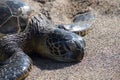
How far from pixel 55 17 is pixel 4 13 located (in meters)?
1.34

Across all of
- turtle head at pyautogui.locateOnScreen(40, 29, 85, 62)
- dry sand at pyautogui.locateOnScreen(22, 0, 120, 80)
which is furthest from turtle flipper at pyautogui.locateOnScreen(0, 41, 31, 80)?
turtle head at pyautogui.locateOnScreen(40, 29, 85, 62)

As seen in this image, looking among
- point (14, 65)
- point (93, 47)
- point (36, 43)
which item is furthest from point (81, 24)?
point (14, 65)

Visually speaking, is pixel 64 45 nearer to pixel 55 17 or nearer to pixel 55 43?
pixel 55 43

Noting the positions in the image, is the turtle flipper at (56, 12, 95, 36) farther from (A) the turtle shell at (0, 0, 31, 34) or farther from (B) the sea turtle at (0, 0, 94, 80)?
(A) the turtle shell at (0, 0, 31, 34)

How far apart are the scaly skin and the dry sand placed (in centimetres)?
11

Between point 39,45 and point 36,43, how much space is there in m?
0.06

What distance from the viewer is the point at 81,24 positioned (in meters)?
4.27

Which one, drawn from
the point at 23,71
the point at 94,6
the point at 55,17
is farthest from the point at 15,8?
the point at 94,6

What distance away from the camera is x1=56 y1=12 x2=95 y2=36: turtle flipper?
13.3 ft

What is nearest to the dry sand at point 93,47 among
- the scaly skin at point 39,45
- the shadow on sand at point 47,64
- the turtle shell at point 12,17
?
the shadow on sand at point 47,64

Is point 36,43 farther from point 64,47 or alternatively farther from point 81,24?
point 81,24

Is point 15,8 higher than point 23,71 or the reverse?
higher

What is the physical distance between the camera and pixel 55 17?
469 centimetres

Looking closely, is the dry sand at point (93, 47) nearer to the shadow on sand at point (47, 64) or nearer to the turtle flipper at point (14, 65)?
the shadow on sand at point (47, 64)
